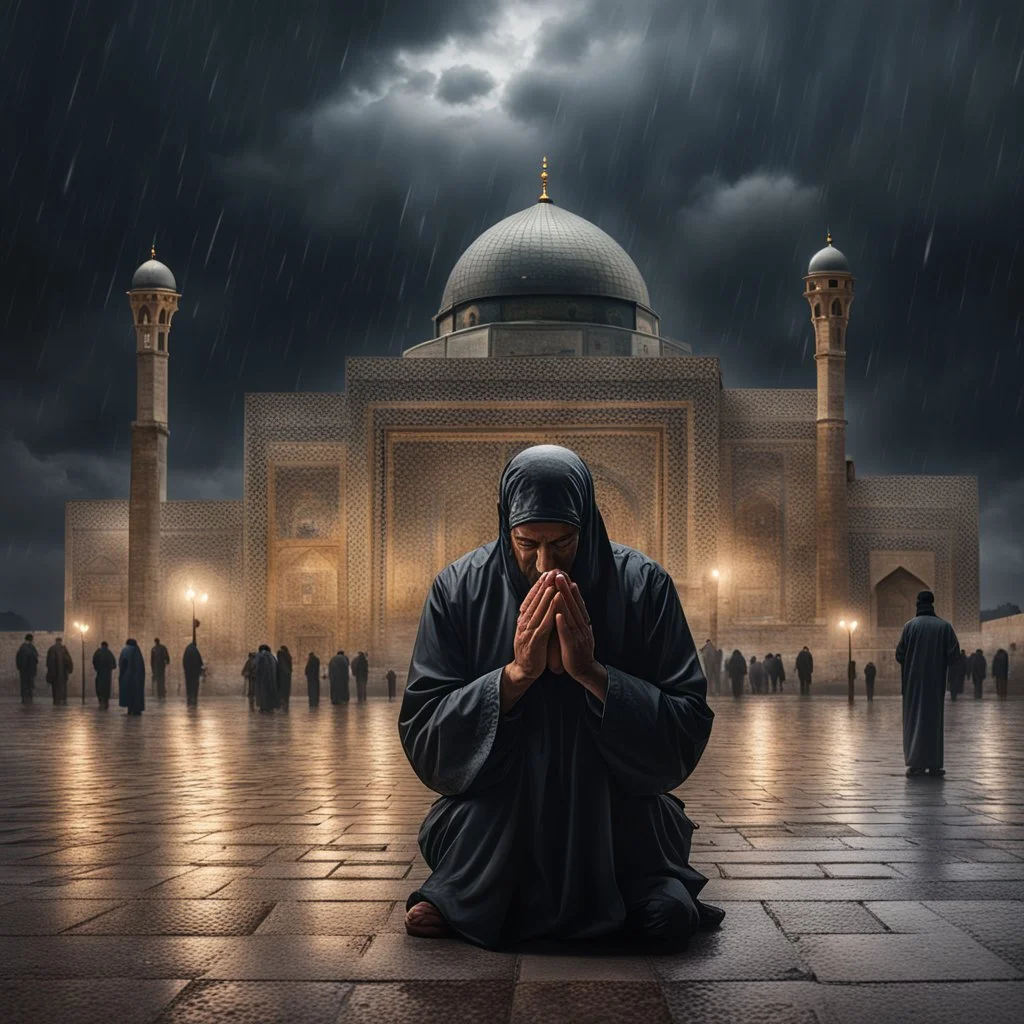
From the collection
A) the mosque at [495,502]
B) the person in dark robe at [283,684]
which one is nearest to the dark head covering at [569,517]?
the person in dark robe at [283,684]

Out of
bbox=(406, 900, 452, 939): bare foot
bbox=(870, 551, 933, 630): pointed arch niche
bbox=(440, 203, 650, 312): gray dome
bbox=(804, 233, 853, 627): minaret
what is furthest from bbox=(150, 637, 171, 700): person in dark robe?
bbox=(406, 900, 452, 939): bare foot

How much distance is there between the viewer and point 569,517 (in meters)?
2.65

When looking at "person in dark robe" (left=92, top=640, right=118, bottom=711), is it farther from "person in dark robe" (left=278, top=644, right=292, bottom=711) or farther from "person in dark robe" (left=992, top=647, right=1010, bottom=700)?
"person in dark robe" (left=992, top=647, right=1010, bottom=700)

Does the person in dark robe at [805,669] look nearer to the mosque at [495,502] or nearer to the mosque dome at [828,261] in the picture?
the mosque at [495,502]

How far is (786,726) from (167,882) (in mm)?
9311

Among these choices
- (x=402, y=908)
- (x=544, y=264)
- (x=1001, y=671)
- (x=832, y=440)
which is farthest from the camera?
(x=544, y=264)

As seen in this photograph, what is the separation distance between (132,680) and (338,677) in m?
3.90

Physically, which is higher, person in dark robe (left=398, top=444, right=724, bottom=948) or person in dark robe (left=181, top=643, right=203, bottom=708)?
person in dark robe (left=398, top=444, right=724, bottom=948)

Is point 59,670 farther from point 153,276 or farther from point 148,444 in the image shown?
point 153,276

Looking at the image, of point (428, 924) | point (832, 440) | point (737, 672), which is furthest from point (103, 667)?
point (428, 924)

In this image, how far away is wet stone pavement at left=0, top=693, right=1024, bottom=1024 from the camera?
218cm

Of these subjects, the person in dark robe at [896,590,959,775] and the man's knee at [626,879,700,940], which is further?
the person in dark robe at [896,590,959,775]

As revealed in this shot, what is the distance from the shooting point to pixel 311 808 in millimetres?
5242

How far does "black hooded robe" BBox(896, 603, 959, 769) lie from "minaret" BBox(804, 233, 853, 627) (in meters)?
17.2
